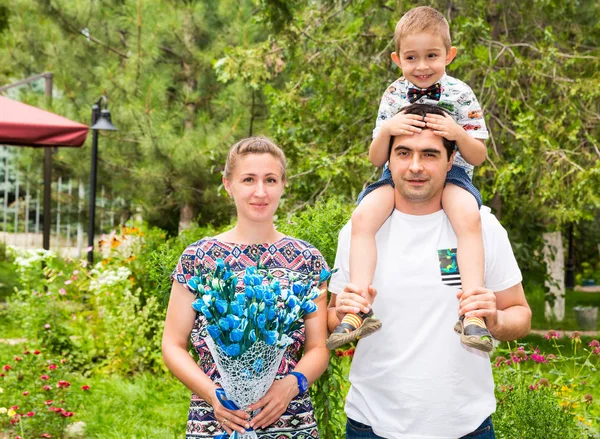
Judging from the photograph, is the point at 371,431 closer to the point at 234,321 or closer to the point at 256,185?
the point at 234,321

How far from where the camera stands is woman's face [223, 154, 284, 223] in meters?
2.47

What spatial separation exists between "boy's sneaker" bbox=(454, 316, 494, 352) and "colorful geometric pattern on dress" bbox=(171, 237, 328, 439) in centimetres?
52

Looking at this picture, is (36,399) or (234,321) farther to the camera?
(36,399)

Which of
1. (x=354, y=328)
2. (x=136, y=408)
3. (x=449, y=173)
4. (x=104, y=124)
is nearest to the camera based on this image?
(x=354, y=328)

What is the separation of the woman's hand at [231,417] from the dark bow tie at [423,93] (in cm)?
125

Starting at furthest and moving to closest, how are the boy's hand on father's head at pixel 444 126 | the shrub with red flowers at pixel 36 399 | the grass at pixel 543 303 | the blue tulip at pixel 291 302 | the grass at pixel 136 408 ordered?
the grass at pixel 543 303 → the grass at pixel 136 408 → the shrub with red flowers at pixel 36 399 → the boy's hand on father's head at pixel 444 126 → the blue tulip at pixel 291 302

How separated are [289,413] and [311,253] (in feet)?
1.72

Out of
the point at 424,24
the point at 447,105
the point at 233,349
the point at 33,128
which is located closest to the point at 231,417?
the point at 233,349

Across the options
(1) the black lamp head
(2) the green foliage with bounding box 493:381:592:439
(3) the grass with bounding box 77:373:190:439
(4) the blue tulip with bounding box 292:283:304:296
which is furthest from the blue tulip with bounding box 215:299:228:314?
(1) the black lamp head

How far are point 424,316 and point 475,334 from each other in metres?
0.22

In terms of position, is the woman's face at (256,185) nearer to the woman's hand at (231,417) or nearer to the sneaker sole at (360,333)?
the sneaker sole at (360,333)

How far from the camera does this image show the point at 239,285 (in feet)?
7.91

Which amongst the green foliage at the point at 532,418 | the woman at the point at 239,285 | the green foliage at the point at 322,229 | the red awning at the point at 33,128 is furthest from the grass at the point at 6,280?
the woman at the point at 239,285

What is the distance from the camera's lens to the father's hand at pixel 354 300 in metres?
2.24
